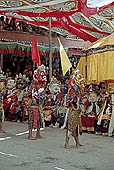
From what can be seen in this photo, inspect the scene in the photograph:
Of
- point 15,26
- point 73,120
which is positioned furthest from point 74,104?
point 15,26

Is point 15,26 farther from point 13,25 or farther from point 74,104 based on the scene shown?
point 74,104

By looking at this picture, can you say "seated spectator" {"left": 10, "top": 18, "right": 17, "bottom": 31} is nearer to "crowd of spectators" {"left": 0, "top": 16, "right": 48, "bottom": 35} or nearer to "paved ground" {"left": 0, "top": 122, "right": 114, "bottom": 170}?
"crowd of spectators" {"left": 0, "top": 16, "right": 48, "bottom": 35}

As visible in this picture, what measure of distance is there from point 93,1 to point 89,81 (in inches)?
122

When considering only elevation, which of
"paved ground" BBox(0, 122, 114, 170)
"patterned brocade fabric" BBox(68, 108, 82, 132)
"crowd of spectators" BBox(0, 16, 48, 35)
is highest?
"crowd of spectators" BBox(0, 16, 48, 35)

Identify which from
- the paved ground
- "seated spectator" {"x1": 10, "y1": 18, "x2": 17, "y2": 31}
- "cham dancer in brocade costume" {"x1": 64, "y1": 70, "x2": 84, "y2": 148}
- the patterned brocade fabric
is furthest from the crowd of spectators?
the patterned brocade fabric

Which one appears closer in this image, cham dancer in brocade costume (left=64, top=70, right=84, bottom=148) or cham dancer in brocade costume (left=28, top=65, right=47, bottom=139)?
cham dancer in brocade costume (left=64, top=70, right=84, bottom=148)

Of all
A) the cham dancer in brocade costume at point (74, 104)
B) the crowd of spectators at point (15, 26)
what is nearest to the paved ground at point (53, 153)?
the cham dancer in brocade costume at point (74, 104)

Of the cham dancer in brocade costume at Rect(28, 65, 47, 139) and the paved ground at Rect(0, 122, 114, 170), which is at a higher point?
the cham dancer in brocade costume at Rect(28, 65, 47, 139)

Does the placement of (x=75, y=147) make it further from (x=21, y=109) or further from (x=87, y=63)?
(x=21, y=109)

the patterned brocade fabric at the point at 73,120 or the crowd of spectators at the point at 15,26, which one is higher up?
the crowd of spectators at the point at 15,26

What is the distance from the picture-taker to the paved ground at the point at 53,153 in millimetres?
5164

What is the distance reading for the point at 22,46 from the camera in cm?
1347

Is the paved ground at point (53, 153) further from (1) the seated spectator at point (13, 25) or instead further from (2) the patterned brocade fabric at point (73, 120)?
(1) the seated spectator at point (13, 25)

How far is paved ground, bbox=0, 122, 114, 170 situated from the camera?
16.9 ft
